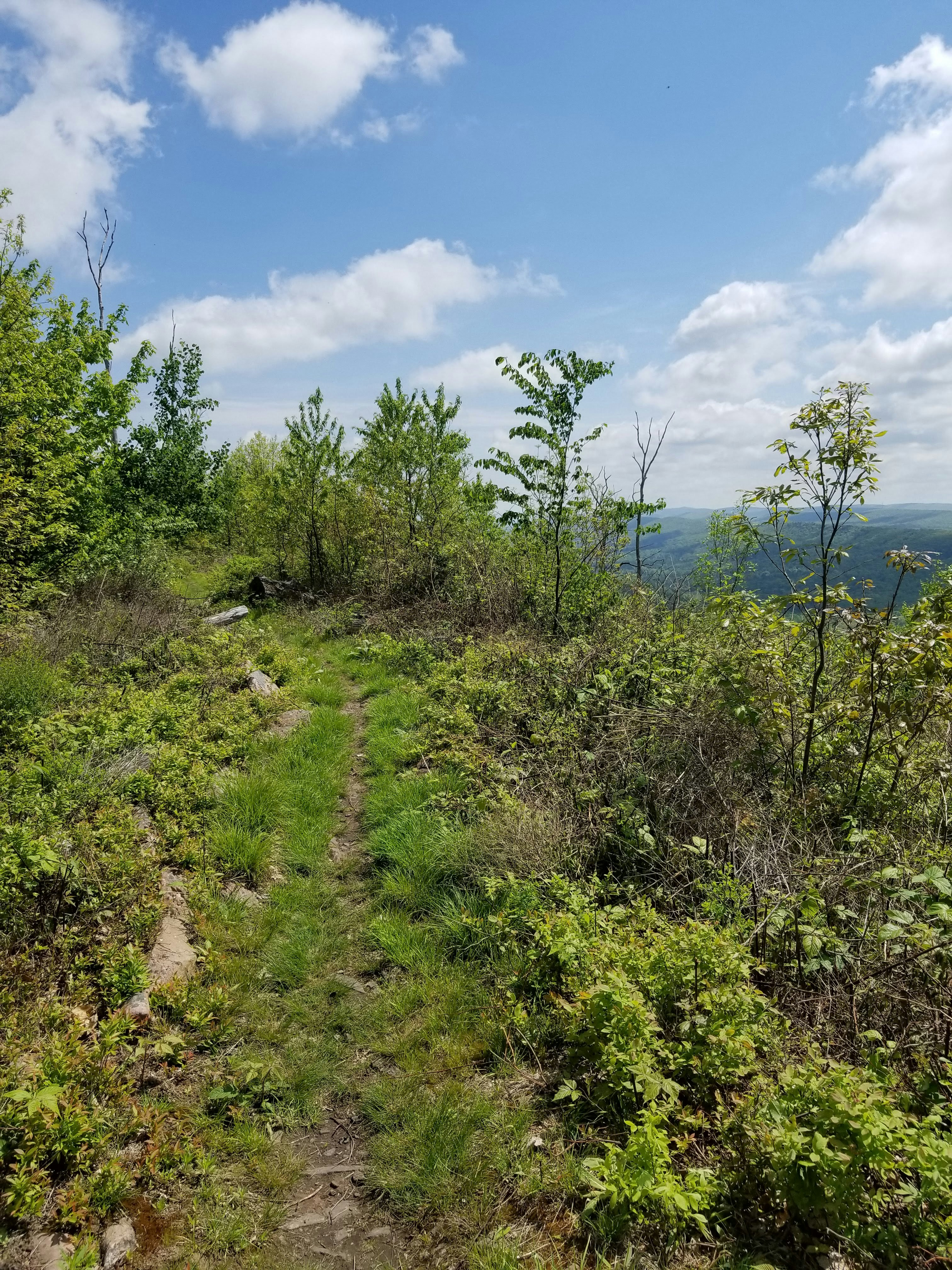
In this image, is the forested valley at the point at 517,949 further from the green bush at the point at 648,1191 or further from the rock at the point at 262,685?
the rock at the point at 262,685

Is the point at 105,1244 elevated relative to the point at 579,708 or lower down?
lower down

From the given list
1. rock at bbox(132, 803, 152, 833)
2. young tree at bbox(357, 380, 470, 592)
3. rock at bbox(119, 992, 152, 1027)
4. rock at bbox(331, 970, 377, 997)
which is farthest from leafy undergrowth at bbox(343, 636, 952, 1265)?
young tree at bbox(357, 380, 470, 592)

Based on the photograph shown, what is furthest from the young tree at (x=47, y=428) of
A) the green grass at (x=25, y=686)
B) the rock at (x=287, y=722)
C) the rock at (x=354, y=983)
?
the rock at (x=354, y=983)

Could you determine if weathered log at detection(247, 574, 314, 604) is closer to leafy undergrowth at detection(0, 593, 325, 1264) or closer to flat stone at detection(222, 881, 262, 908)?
leafy undergrowth at detection(0, 593, 325, 1264)

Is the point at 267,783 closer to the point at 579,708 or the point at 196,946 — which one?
the point at 196,946

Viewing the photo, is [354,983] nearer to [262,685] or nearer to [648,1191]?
[648,1191]

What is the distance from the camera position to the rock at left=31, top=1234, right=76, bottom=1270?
2.48 m

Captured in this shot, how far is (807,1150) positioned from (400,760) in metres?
5.82

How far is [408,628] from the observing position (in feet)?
45.8

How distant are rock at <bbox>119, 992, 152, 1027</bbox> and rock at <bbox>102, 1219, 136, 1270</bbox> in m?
1.05

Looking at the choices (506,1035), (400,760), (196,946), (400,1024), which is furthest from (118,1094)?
(400,760)

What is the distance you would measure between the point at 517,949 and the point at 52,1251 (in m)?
2.72

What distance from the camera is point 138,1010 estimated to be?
3.66 metres

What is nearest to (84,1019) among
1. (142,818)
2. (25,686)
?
(142,818)
